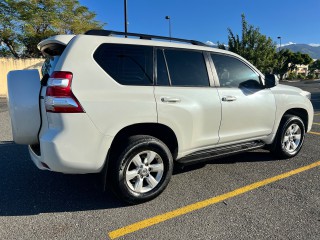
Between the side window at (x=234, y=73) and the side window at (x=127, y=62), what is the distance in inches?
45.1

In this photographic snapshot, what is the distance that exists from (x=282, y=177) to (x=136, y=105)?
2438 millimetres

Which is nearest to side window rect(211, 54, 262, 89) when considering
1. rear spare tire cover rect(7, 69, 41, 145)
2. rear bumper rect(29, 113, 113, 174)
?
rear bumper rect(29, 113, 113, 174)

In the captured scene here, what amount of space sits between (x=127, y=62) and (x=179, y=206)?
1751 mm

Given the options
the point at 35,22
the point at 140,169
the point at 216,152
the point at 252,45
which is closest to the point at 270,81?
the point at 216,152

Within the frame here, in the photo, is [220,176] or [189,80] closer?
[189,80]

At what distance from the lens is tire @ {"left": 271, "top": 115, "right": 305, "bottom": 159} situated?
183 inches

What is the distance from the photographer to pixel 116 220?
2945 mm

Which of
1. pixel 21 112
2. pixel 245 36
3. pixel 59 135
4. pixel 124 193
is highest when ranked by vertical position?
pixel 245 36

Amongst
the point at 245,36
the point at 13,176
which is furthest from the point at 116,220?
the point at 245,36

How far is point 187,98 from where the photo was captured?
348 cm

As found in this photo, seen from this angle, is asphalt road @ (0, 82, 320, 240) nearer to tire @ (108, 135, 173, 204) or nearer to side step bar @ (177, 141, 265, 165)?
tire @ (108, 135, 173, 204)

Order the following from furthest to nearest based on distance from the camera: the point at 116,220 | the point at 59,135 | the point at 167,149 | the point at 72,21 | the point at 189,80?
the point at 72,21, the point at 189,80, the point at 167,149, the point at 116,220, the point at 59,135

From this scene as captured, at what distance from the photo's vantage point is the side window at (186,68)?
353cm

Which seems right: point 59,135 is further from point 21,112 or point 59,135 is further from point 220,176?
point 220,176
